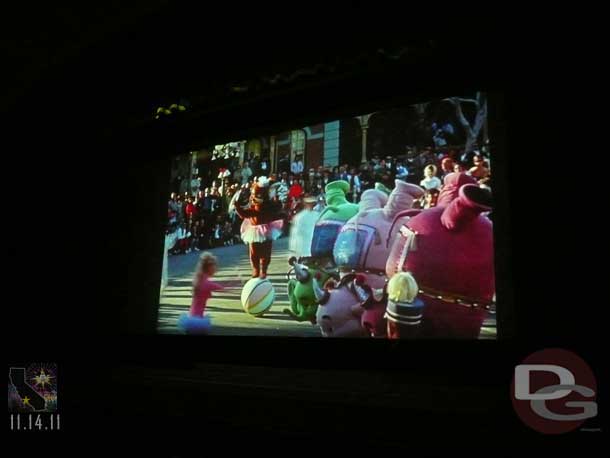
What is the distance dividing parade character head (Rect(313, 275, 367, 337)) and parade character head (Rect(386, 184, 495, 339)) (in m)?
0.24

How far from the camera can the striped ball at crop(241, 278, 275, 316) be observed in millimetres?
2744

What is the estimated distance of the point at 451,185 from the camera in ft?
7.68

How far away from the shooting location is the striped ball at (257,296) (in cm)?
274

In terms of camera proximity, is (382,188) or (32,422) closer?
(382,188)

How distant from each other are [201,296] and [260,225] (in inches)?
22.6

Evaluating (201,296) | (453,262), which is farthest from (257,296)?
(453,262)

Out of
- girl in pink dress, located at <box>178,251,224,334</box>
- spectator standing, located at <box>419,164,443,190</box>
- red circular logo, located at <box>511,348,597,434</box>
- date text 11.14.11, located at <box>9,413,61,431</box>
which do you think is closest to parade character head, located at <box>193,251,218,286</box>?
girl in pink dress, located at <box>178,251,224,334</box>

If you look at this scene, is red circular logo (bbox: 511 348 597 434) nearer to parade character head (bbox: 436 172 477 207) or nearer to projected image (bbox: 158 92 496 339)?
projected image (bbox: 158 92 496 339)

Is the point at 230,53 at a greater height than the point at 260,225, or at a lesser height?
greater

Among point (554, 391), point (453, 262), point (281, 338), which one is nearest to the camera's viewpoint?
point (554, 391)

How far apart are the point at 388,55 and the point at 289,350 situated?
1647 mm

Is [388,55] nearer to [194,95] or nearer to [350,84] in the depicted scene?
[350,84]

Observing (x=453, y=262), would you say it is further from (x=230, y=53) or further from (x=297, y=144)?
(x=230, y=53)

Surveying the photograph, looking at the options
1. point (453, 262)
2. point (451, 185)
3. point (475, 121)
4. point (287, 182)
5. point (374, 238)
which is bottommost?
point (453, 262)
